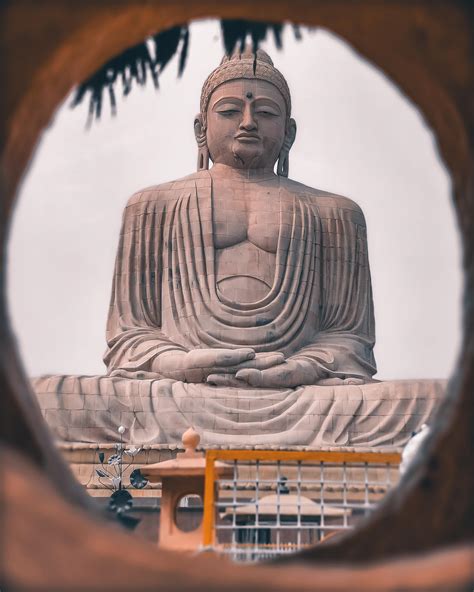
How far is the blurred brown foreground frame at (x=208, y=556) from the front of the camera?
55.7 inches

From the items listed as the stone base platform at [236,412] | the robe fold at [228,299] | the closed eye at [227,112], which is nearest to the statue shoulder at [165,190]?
the robe fold at [228,299]

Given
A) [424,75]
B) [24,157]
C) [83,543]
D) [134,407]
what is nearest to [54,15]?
[24,157]

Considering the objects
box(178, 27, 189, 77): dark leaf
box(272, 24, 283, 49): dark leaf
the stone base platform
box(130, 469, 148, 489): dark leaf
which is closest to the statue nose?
the stone base platform

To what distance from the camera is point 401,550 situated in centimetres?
203

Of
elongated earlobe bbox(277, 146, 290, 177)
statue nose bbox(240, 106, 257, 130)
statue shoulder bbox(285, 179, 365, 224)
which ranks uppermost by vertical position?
statue nose bbox(240, 106, 257, 130)

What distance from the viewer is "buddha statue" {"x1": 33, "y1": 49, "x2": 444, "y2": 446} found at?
1042 cm

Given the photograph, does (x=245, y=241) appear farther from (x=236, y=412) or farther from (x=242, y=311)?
(x=236, y=412)

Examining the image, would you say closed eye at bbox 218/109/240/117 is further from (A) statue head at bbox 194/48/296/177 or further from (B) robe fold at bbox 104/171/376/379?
(B) robe fold at bbox 104/171/376/379

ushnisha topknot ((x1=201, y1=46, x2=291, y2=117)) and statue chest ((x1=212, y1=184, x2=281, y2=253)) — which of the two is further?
ushnisha topknot ((x1=201, y1=46, x2=291, y2=117))

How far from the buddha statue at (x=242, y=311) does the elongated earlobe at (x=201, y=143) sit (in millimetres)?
24

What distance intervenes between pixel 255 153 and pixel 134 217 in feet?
5.06

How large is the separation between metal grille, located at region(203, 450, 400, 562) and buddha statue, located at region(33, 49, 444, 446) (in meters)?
1.06

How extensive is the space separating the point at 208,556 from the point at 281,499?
5652 millimetres

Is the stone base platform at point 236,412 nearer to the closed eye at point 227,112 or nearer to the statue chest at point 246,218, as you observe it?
the statue chest at point 246,218
